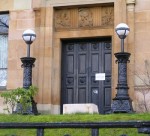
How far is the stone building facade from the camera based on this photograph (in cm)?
1580

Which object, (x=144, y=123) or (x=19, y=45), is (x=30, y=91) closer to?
(x=19, y=45)

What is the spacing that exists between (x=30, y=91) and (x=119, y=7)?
16.0 ft

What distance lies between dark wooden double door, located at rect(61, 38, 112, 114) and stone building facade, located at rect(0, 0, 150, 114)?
0.34 meters

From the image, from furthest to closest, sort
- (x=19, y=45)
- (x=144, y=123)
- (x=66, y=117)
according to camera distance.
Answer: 1. (x=19, y=45)
2. (x=66, y=117)
3. (x=144, y=123)

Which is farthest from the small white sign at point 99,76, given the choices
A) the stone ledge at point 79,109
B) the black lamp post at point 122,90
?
the stone ledge at point 79,109

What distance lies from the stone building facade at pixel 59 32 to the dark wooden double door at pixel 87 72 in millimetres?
340

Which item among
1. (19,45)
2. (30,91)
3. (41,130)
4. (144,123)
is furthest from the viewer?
(19,45)

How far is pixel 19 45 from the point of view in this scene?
17234 millimetres

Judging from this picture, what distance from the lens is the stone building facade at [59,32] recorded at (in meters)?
15.8

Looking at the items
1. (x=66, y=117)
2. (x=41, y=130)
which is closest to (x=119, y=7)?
(x=66, y=117)

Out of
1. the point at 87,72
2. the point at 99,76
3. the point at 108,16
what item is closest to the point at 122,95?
the point at 99,76

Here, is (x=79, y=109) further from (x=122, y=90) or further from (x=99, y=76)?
(x=99, y=76)

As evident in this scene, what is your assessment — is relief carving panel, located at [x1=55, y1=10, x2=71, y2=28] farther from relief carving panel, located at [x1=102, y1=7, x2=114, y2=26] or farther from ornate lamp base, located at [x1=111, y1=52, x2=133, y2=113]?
ornate lamp base, located at [x1=111, y1=52, x2=133, y2=113]

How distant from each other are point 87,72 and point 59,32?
6.37ft
